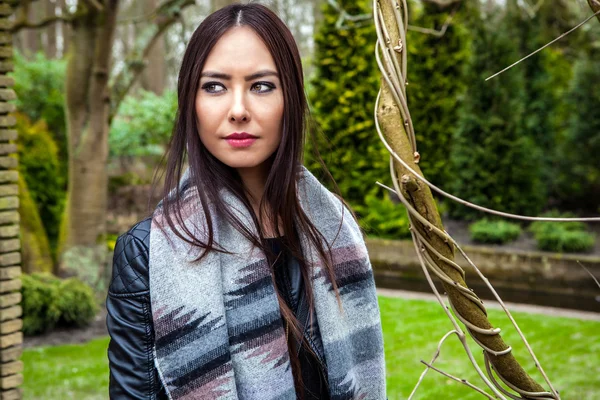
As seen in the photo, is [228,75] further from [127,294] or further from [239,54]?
[127,294]

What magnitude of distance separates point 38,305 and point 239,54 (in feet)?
17.9

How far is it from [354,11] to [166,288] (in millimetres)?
10162

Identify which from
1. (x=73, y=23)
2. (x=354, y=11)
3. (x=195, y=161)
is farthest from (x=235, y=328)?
(x=354, y=11)

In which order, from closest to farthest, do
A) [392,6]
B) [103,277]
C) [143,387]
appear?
1. [392,6]
2. [143,387]
3. [103,277]

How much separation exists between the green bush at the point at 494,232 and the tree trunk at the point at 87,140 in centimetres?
561

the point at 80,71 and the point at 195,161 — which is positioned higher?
the point at 80,71

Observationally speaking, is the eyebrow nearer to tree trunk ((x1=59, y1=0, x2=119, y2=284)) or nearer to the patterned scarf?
the patterned scarf

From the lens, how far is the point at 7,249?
13.0ft

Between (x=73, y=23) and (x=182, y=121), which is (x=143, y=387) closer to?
(x=182, y=121)

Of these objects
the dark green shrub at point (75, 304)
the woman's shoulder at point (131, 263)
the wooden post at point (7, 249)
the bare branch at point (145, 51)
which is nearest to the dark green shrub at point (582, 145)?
the bare branch at point (145, 51)

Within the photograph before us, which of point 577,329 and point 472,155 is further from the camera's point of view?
point 472,155

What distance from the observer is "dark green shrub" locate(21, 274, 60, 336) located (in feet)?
20.6

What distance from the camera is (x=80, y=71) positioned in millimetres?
7508

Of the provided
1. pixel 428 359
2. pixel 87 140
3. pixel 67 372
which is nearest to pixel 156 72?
pixel 87 140
